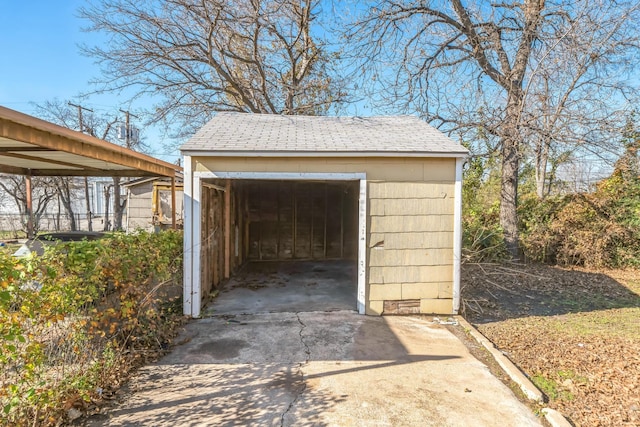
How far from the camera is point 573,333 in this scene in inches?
184

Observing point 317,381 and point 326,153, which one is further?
point 326,153

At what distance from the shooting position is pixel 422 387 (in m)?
3.24

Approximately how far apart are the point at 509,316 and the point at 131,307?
538 centimetres

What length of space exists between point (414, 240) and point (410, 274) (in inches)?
20.7

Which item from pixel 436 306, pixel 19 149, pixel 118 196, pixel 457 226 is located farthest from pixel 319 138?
pixel 118 196

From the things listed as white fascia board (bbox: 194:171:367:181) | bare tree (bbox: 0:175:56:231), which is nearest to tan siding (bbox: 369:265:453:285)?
white fascia board (bbox: 194:171:367:181)

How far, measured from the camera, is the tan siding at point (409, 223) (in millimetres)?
5184

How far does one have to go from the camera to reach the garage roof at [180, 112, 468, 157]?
16.4 ft

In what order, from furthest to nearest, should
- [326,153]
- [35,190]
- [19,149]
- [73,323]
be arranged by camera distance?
[35,190] → [326,153] → [19,149] → [73,323]

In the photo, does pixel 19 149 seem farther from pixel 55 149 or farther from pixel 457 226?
pixel 457 226

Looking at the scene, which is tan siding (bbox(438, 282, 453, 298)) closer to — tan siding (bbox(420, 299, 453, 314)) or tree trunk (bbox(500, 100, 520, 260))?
tan siding (bbox(420, 299, 453, 314))

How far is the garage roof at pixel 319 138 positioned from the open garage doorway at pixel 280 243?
0.50 m

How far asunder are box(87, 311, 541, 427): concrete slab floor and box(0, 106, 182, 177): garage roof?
2538 millimetres

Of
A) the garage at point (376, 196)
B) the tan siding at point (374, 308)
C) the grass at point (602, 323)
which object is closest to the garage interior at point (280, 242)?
the garage at point (376, 196)
